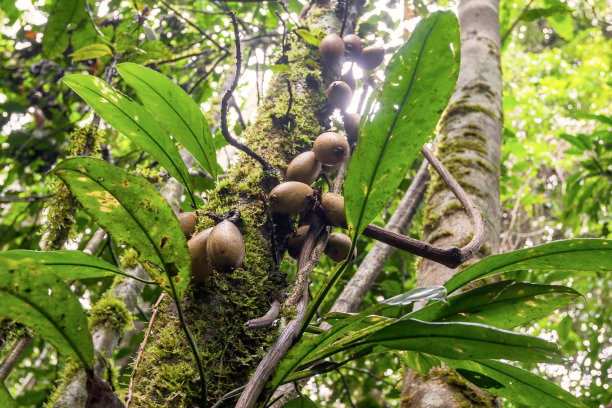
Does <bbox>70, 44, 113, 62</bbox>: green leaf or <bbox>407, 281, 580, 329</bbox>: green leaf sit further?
<bbox>70, 44, 113, 62</bbox>: green leaf

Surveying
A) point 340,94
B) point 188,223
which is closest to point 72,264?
point 188,223

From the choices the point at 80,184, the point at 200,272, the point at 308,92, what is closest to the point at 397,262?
the point at 308,92

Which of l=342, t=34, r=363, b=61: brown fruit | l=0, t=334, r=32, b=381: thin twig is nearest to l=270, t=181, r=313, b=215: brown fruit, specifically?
l=342, t=34, r=363, b=61: brown fruit

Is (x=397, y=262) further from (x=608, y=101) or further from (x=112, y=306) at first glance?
(x=608, y=101)

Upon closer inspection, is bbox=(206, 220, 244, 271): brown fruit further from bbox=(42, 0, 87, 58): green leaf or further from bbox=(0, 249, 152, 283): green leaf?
bbox=(42, 0, 87, 58): green leaf

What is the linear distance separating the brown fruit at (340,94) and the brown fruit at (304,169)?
0.88ft

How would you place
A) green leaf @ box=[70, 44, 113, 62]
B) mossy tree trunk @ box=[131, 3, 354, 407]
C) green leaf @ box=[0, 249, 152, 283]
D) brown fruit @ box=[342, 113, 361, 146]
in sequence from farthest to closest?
green leaf @ box=[70, 44, 113, 62] < brown fruit @ box=[342, 113, 361, 146] < green leaf @ box=[0, 249, 152, 283] < mossy tree trunk @ box=[131, 3, 354, 407]

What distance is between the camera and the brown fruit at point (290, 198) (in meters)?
0.83

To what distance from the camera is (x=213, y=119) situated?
2.59 meters

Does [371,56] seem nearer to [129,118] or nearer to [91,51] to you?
[129,118]

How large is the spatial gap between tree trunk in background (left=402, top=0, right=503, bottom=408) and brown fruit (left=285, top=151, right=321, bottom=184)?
0.48 m

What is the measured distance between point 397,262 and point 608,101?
6427 mm

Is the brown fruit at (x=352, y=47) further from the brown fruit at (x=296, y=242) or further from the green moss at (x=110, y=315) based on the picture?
the green moss at (x=110, y=315)

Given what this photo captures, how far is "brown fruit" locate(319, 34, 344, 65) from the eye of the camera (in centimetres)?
123
